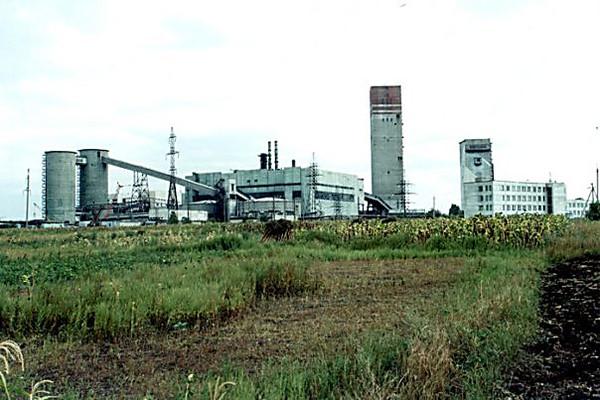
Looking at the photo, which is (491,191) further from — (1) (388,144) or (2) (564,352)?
(2) (564,352)

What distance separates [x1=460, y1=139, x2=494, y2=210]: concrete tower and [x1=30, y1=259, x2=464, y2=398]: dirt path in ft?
225

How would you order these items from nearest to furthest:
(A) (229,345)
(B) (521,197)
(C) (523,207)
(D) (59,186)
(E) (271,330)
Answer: (A) (229,345) → (E) (271,330) → (D) (59,186) → (B) (521,197) → (C) (523,207)

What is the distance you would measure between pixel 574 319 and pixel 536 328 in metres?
1.02

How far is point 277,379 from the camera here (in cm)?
429

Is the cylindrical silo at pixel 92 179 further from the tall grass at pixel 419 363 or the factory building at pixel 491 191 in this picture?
the tall grass at pixel 419 363

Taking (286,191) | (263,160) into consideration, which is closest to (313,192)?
(286,191)

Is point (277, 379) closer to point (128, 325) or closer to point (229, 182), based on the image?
point (128, 325)

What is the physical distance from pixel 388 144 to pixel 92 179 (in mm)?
32229

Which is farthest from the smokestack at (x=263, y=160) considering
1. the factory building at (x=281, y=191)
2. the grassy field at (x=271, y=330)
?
the grassy field at (x=271, y=330)

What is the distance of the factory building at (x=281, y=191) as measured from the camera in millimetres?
65000

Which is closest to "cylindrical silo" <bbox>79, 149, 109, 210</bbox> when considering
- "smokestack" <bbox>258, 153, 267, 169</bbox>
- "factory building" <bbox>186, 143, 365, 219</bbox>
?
"factory building" <bbox>186, 143, 365, 219</bbox>

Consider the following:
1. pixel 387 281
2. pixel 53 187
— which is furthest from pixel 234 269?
pixel 53 187

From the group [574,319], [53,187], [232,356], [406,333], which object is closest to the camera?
[232,356]

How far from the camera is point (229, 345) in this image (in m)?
6.12
